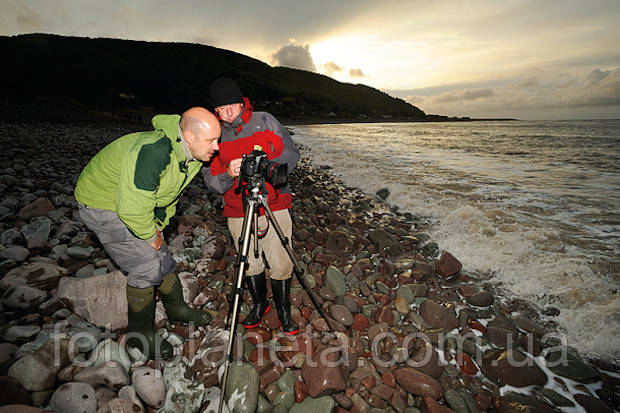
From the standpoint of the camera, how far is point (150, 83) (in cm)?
6800

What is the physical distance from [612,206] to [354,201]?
7.45 meters

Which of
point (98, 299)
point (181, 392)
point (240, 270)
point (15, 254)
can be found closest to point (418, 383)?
point (240, 270)

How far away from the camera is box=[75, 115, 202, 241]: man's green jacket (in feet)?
7.13

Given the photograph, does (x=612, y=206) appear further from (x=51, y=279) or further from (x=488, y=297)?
(x=51, y=279)

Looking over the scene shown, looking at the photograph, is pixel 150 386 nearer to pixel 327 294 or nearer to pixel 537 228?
pixel 327 294

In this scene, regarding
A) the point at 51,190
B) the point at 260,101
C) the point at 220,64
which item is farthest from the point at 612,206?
the point at 220,64

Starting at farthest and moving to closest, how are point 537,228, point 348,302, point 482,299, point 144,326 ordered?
point 537,228, point 482,299, point 348,302, point 144,326

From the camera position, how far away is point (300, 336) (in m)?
3.21

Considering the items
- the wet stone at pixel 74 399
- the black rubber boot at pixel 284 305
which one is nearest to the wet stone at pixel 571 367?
the black rubber boot at pixel 284 305

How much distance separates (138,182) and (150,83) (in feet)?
274

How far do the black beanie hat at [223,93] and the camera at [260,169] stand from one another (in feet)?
2.14

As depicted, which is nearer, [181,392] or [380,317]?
[181,392]

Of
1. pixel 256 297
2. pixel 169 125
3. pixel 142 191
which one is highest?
pixel 169 125

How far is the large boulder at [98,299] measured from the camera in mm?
3006
